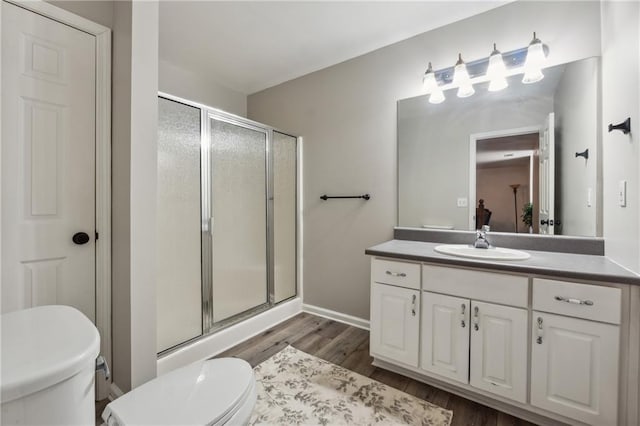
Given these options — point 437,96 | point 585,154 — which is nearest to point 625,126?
point 585,154

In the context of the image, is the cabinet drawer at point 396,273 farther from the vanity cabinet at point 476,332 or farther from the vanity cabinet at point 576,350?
the vanity cabinet at point 576,350

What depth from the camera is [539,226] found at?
1.77 meters

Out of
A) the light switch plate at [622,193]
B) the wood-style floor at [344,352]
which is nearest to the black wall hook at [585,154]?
the light switch plate at [622,193]

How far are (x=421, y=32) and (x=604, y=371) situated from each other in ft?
7.52

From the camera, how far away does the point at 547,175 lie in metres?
1.75

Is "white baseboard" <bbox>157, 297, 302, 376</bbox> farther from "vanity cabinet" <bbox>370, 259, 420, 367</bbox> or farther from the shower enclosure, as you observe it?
"vanity cabinet" <bbox>370, 259, 420, 367</bbox>

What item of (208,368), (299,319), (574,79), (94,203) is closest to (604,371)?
(574,79)

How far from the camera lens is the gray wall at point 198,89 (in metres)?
2.56

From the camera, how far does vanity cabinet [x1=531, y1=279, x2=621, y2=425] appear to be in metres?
1.21

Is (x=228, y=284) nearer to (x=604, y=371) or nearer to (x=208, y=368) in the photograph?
(x=208, y=368)

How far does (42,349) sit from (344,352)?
1764mm

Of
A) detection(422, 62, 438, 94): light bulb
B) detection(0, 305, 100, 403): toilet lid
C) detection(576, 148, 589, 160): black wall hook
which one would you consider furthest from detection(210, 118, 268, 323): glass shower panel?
detection(576, 148, 589, 160): black wall hook

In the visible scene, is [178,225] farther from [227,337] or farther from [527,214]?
[527,214]

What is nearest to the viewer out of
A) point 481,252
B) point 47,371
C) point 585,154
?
point 47,371
